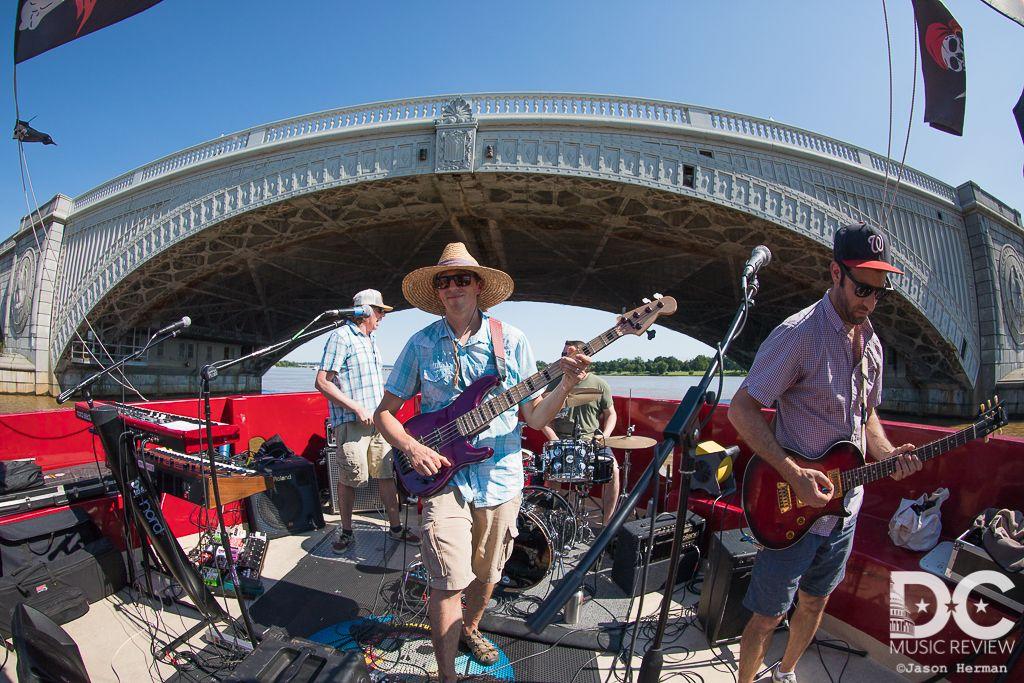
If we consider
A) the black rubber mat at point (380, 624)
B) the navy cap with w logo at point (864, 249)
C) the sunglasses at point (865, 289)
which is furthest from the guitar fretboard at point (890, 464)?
the black rubber mat at point (380, 624)

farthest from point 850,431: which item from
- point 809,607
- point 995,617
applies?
point 995,617

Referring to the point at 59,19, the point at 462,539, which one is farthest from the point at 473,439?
the point at 59,19

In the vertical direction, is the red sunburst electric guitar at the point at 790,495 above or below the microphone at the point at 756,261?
below

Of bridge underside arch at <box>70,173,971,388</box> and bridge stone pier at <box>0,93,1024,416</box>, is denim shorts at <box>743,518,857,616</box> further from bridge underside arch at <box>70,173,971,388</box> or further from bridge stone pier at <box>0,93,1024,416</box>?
bridge underside arch at <box>70,173,971,388</box>

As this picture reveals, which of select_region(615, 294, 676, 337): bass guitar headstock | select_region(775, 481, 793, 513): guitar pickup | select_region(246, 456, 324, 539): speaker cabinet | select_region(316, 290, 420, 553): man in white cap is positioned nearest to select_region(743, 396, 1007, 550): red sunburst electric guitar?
select_region(775, 481, 793, 513): guitar pickup

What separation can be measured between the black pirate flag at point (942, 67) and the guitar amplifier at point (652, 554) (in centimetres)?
764

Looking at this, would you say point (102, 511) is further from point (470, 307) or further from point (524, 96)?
point (524, 96)

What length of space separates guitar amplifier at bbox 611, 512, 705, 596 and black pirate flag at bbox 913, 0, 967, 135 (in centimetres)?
764

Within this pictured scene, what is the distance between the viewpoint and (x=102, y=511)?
369 centimetres

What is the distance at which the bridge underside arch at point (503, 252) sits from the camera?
63.8 feet

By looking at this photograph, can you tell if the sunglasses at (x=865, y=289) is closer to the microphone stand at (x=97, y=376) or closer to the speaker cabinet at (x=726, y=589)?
the speaker cabinet at (x=726, y=589)

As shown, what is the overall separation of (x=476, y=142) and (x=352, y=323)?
15.8 meters

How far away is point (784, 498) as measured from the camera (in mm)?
2133

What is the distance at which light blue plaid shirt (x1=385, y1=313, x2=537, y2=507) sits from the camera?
8.15 feet
